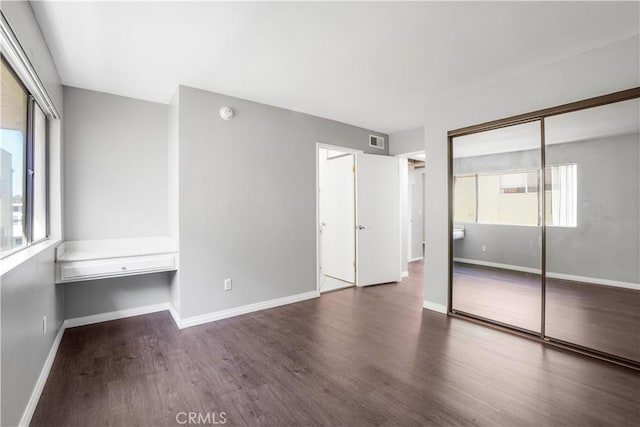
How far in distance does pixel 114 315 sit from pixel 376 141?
14.1 feet

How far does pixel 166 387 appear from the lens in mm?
2090

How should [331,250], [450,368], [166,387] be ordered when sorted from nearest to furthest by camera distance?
[166,387] → [450,368] → [331,250]

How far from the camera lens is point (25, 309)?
1743 millimetres

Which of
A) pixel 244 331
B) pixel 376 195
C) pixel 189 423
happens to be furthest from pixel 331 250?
pixel 189 423

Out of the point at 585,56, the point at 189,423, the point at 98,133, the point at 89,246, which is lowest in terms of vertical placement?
the point at 189,423

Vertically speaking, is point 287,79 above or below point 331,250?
above

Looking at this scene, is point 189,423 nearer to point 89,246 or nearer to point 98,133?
point 89,246

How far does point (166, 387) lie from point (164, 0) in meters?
2.54

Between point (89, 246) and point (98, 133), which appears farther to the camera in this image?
point (98, 133)

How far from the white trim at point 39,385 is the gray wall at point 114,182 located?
0.65m

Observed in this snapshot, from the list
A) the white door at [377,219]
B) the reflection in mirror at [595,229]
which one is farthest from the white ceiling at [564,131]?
the white door at [377,219]

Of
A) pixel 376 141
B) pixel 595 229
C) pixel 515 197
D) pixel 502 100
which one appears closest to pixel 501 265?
pixel 515 197

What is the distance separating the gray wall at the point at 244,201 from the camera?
3.17m

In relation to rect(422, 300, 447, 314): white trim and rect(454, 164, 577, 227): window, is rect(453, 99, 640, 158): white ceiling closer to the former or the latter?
rect(454, 164, 577, 227): window
